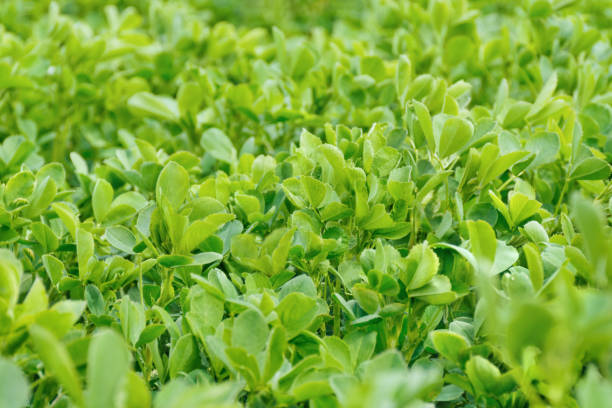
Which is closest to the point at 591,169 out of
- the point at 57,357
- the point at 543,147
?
the point at 543,147

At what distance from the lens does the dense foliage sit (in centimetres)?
73

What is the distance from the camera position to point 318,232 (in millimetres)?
1075

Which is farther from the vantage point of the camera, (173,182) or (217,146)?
(217,146)

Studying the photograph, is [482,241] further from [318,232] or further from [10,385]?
[10,385]

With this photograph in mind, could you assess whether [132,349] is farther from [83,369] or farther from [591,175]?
[591,175]

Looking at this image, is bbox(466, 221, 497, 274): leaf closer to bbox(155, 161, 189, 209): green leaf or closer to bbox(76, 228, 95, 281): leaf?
bbox(155, 161, 189, 209): green leaf

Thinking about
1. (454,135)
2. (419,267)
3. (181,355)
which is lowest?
(181,355)

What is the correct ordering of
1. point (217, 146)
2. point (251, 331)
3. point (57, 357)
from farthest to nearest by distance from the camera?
1. point (217, 146)
2. point (251, 331)
3. point (57, 357)

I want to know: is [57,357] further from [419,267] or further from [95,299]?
[419,267]

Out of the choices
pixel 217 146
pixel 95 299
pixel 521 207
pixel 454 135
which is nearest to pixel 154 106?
pixel 217 146

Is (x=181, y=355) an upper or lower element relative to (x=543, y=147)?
lower

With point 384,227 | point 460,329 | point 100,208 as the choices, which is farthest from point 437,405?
point 100,208

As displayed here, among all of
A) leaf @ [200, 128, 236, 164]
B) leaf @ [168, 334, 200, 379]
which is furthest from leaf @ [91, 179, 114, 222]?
leaf @ [168, 334, 200, 379]

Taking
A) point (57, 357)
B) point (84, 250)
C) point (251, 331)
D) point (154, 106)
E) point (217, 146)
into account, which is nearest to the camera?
point (57, 357)
